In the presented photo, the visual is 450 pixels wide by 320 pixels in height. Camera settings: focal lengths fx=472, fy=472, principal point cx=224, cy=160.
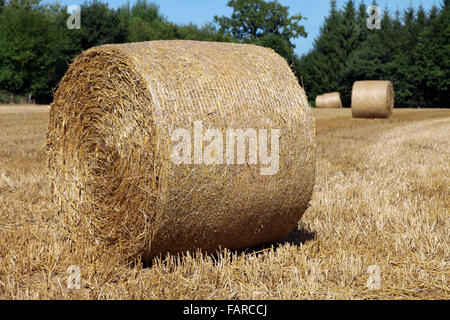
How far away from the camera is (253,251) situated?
451cm

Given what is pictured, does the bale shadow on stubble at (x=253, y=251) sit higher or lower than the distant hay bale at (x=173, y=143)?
lower

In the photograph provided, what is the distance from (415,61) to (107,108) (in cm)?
4888

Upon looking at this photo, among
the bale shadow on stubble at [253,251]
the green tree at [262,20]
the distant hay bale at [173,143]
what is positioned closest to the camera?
the distant hay bale at [173,143]

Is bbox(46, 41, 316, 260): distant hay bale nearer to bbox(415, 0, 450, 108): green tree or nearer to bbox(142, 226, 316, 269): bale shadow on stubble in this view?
bbox(142, 226, 316, 269): bale shadow on stubble

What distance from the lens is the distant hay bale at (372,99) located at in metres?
20.9

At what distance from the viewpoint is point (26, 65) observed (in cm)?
4538

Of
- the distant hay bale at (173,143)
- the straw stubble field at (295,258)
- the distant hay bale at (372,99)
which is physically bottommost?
the straw stubble field at (295,258)

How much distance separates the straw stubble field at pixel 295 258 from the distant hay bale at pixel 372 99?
563 inches

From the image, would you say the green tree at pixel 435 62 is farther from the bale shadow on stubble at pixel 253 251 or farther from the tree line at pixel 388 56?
the bale shadow on stubble at pixel 253 251

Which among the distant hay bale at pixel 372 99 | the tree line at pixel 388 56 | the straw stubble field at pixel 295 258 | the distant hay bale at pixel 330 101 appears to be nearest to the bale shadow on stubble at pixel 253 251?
the straw stubble field at pixel 295 258

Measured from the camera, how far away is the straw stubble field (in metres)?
3.61
